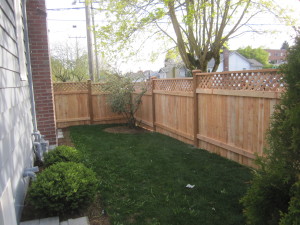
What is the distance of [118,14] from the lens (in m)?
8.34

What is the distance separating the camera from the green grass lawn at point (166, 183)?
296cm

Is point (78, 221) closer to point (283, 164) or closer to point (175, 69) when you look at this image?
point (283, 164)

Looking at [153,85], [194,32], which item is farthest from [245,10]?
[153,85]

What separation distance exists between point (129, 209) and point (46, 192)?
977 millimetres

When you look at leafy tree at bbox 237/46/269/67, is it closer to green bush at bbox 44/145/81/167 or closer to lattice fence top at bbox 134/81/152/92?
lattice fence top at bbox 134/81/152/92

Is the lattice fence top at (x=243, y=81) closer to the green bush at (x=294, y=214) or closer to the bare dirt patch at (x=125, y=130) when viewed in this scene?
the green bush at (x=294, y=214)

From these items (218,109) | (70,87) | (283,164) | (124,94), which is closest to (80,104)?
(70,87)

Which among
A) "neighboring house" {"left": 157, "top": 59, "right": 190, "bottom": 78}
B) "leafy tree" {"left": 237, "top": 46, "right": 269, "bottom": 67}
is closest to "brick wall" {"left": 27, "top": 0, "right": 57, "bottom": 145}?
"neighboring house" {"left": 157, "top": 59, "right": 190, "bottom": 78}

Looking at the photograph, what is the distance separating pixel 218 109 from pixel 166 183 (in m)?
1.98

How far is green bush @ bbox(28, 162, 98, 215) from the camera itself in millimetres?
2771

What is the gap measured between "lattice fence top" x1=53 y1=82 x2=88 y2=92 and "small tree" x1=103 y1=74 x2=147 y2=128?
1097 millimetres

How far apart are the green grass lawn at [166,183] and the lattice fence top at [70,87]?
12.5ft

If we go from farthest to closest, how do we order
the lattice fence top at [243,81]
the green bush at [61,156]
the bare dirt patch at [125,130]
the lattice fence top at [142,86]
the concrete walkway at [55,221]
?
the lattice fence top at [142,86], the bare dirt patch at [125,130], the green bush at [61,156], the lattice fence top at [243,81], the concrete walkway at [55,221]

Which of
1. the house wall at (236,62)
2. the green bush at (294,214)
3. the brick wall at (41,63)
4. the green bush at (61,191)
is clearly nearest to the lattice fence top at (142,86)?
the brick wall at (41,63)
